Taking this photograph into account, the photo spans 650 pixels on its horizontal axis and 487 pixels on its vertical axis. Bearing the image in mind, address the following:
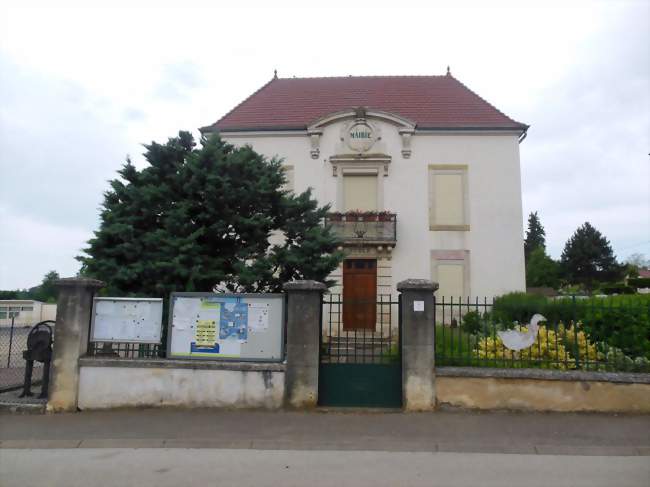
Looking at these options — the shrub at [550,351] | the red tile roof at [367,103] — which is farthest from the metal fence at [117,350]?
the red tile roof at [367,103]

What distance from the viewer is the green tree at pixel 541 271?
49.8 meters


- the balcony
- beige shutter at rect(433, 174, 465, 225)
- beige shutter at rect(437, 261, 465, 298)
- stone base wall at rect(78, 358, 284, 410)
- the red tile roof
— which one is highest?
the red tile roof

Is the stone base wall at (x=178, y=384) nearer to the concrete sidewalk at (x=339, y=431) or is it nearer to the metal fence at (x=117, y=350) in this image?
the concrete sidewalk at (x=339, y=431)

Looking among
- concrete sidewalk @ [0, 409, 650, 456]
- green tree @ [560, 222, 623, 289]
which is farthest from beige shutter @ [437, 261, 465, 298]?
green tree @ [560, 222, 623, 289]

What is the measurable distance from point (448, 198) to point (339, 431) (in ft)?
43.8

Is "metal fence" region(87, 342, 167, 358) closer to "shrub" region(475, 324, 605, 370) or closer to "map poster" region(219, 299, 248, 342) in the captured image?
"map poster" region(219, 299, 248, 342)

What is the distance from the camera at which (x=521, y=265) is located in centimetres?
1806

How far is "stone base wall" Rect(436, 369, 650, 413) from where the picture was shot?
7.27m

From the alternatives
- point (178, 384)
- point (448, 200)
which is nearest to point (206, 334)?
point (178, 384)

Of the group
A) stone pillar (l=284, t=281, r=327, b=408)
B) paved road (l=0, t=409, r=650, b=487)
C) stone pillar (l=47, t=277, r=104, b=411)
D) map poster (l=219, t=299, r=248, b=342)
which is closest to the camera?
paved road (l=0, t=409, r=650, b=487)

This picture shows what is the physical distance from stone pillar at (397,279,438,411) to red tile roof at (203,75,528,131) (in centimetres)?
1233

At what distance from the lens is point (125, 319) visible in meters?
8.25

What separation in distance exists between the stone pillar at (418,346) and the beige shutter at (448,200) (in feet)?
36.3

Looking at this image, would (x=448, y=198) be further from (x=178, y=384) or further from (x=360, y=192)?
(x=178, y=384)
